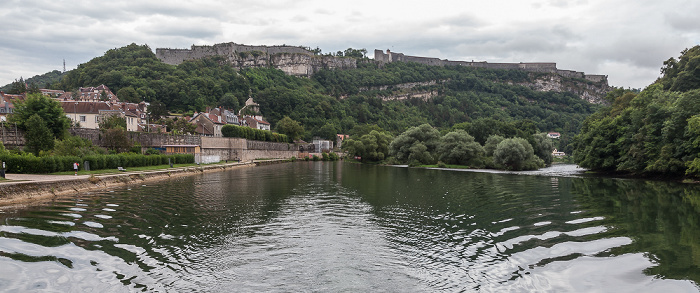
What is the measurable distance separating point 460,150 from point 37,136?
5113 cm

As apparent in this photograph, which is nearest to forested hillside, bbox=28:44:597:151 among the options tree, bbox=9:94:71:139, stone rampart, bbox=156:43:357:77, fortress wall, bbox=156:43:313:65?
stone rampart, bbox=156:43:357:77

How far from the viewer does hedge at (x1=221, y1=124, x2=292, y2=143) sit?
252 feet

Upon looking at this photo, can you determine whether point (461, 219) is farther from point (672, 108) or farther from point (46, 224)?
point (672, 108)

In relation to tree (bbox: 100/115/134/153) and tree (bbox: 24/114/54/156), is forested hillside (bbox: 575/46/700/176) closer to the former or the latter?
tree (bbox: 100/115/134/153)

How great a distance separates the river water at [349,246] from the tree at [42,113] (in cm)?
2250

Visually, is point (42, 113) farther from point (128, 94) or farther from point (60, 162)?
point (128, 94)

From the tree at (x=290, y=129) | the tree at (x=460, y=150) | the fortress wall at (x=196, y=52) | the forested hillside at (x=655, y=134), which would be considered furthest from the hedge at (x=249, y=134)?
the fortress wall at (x=196, y=52)

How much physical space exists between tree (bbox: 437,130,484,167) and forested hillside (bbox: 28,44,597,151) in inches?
484

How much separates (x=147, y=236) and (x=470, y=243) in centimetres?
1009

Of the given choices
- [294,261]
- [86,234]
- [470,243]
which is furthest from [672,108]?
[86,234]

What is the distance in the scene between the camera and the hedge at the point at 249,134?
7688 centimetres

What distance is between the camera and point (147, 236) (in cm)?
1407

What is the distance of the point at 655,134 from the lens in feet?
131

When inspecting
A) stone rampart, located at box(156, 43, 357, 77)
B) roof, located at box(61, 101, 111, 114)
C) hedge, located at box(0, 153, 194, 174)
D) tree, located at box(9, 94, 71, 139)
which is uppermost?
stone rampart, located at box(156, 43, 357, 77)
